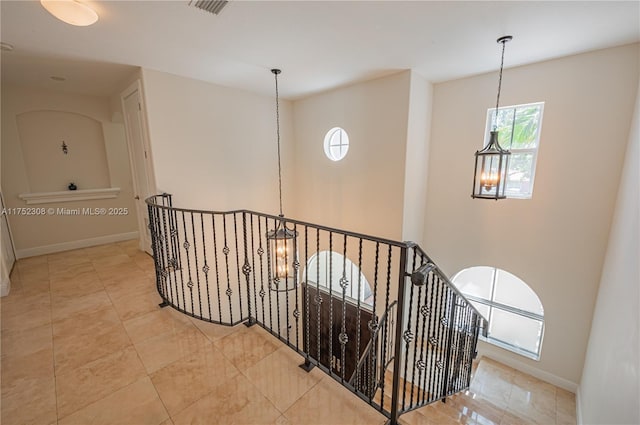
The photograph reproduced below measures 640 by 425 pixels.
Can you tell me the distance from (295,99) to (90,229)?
14.9 feet

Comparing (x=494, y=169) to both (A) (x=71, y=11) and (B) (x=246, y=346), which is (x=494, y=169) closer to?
(B) (x=246, y=346)

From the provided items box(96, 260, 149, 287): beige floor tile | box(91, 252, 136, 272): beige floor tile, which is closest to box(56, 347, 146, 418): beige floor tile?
box(96, 260, 149, 287): beige floor tile

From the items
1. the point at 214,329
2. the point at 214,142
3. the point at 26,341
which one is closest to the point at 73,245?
the point at 26,341

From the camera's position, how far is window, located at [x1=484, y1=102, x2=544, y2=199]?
3529mm

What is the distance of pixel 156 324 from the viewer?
2428mm

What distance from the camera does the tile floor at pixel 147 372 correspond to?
1.56m

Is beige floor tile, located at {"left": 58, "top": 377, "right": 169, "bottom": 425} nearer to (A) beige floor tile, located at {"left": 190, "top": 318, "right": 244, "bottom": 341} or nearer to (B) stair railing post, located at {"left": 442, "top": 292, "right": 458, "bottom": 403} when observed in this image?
(A) beige floor tile, located at {"left": 190, "top": 318, "right": 244, "bottom": 341}

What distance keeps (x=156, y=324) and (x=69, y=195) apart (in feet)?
12.4

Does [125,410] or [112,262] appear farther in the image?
[112,262]

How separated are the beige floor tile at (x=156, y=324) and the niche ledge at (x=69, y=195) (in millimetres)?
3459

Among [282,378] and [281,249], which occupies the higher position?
[281,249]

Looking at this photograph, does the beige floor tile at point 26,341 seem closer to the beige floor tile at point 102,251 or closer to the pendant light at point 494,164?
the beige floor tile at point 102,251

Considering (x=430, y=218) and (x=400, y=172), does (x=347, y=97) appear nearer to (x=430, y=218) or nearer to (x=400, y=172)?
(x=400, y=172)

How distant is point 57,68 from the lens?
10.7 feet
